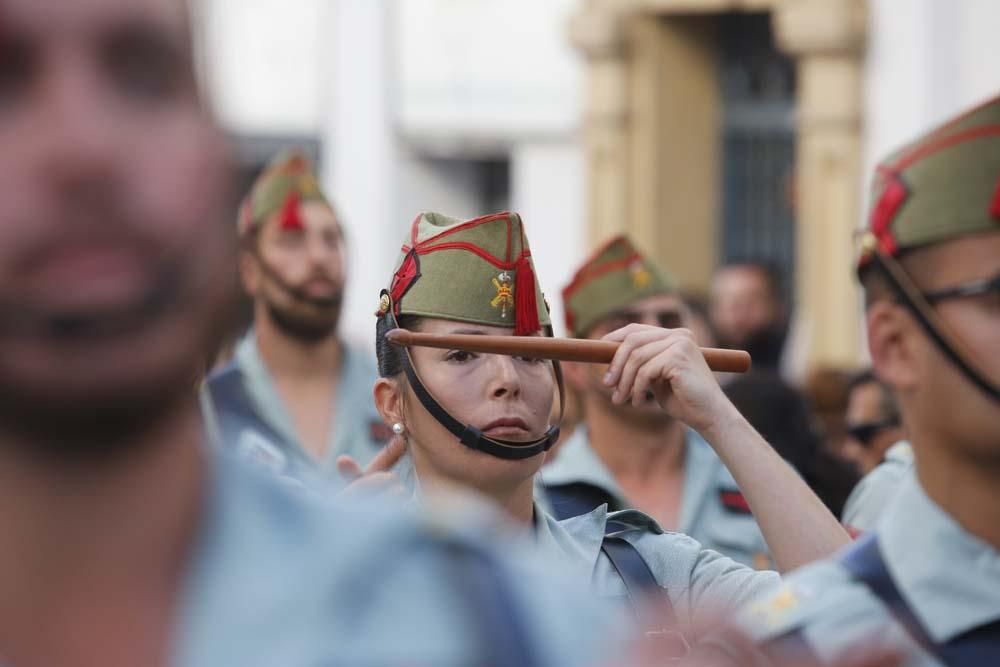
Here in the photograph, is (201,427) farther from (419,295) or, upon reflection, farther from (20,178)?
(419,295)

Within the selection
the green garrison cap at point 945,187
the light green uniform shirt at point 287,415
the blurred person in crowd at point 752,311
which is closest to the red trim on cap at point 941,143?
the green garrison cap at point 945,187

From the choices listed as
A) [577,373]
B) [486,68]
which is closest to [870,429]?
[577,373]

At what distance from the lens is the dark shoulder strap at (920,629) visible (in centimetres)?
168

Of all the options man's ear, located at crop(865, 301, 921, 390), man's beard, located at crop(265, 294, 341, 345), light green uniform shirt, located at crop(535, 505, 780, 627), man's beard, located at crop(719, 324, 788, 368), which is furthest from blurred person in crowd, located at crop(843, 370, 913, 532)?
man's beard, located at crop(265, 294, 341, 345)

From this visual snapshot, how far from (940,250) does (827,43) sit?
861 cm

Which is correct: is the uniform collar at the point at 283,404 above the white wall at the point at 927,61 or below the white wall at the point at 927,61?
below

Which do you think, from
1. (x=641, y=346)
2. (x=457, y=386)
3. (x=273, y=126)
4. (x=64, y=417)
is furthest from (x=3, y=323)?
(x=273, y=126)

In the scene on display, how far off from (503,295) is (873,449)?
2.21 metres

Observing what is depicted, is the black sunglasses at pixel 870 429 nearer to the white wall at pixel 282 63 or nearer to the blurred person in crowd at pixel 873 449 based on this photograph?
the blurred person in crowd at pixel 873 449

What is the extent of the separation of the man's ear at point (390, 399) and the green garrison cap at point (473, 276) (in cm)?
13

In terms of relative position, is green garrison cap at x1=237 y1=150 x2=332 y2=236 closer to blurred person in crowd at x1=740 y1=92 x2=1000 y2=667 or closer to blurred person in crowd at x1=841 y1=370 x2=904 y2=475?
blurred person in crowd at x1=841 y1=370 x2=904 y2=475

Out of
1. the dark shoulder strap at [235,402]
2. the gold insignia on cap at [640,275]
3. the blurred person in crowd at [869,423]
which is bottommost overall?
the blurred person in crowd at [869,423]

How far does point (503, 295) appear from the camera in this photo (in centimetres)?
299

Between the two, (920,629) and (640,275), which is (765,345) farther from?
(920,629)
